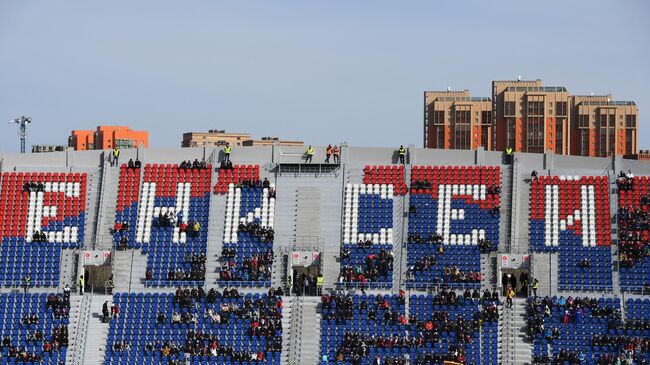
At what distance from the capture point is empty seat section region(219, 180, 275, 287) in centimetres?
8562

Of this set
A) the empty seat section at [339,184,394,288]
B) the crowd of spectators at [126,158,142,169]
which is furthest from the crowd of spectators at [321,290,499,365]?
the crowd of spectators at [126,158,142,169]

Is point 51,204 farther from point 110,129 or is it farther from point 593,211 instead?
point 110,129

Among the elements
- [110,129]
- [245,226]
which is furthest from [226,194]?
[110,129]

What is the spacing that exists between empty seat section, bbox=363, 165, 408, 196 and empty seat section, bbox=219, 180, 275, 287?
6.26 meters

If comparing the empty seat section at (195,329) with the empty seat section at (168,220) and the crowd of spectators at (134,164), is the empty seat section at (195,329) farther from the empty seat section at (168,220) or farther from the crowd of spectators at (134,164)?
the crowd of spectators at (134,164)

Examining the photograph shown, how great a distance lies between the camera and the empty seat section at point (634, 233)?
83.8m

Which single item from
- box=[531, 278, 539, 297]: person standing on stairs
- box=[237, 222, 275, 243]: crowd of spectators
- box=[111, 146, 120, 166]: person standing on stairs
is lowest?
box=[531, 278, 539, 297]: person standing on stairs

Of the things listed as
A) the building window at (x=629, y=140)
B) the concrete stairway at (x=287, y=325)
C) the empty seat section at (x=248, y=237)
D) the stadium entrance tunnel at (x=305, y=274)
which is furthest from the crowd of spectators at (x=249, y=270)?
the building window at (x=629, y=140)

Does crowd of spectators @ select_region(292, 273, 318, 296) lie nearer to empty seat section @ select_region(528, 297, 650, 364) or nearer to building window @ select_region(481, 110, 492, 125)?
empty seat section @ select_region(528, 297, 650, 364)

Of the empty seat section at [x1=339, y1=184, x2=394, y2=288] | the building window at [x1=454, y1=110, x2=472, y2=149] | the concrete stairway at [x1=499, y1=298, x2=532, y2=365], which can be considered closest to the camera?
the concrete stairway at [x1=499, y1=298, x2=532, y2=365]

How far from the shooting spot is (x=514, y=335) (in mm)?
79688

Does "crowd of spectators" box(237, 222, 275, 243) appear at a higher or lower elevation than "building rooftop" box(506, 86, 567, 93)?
lower

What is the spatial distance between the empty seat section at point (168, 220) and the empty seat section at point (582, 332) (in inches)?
820

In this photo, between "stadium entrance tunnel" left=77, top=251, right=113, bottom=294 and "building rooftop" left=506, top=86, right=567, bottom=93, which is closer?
"stadium entrance tunnel" left=77, top=251, right=113, bottom=294
